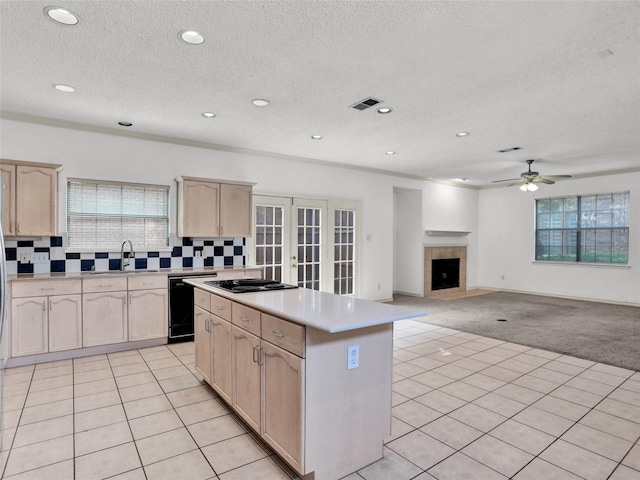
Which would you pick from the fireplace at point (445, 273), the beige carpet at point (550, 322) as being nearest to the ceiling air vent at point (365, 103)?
the beige carpet at point (550, 322)

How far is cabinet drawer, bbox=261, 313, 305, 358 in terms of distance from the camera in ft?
6.13

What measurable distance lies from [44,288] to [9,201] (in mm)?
937

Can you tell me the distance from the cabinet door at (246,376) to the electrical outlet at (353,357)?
0.57 meters

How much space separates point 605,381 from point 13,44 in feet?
17.9

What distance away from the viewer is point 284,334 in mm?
1988

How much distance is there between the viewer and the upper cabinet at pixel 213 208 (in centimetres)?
477

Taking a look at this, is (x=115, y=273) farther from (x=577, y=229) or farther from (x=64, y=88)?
(x=577, y=229)


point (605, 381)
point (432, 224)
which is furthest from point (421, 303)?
point (605, 381)

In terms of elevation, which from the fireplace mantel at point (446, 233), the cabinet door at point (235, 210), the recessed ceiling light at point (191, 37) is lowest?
the fireplace mantel at point (446, 233)

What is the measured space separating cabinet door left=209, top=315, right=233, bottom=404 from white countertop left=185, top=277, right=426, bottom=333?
0.26 meters

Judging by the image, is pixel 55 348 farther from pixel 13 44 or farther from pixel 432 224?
pixel 432 224

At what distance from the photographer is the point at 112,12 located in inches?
86.7

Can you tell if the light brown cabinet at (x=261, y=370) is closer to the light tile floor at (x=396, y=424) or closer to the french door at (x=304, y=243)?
the light tile floor at (x=396, y=424)

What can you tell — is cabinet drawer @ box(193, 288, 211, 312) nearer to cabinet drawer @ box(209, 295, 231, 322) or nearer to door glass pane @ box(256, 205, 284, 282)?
cabinet drawer @ box(209, 295, 231, 322)
